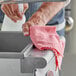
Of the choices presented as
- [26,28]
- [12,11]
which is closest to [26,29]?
[26,28]

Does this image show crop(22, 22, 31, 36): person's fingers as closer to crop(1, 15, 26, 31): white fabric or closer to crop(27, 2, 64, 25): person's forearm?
crop(27, 2, 64, 25): person's forearm

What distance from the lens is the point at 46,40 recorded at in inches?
40.5

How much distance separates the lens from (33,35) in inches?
40.9

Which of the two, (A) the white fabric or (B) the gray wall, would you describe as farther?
(B) the gray wall

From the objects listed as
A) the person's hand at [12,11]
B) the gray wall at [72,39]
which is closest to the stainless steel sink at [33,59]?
the person's hand at [12,11]

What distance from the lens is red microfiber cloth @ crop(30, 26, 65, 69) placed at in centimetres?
98

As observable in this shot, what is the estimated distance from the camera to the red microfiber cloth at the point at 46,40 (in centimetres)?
98

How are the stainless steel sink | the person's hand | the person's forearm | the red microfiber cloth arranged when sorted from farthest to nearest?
the person's hand < the person's forearm < the red microfiber cloth < the stainless steel sink

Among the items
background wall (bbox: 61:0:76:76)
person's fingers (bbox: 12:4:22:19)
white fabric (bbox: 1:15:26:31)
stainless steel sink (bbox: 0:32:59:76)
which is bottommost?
background wall (bbox: 61:0:76:76)

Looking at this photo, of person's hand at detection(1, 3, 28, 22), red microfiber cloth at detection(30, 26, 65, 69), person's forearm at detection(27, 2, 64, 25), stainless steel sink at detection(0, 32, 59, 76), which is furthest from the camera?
person's hand at detection(1, 3, 28, 22)

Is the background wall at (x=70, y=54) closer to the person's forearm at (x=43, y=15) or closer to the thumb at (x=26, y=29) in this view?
the person's forearm at (x=43, y=15)

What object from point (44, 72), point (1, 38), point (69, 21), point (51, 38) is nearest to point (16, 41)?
point (1, 38)

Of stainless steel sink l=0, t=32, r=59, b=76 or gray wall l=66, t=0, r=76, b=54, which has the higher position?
stainless steel sink l=0, t=32, r=59, b=76

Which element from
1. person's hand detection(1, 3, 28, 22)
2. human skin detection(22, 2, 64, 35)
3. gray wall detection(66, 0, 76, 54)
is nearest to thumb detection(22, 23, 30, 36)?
human skin detection(22, 2, 64, 35)
